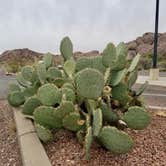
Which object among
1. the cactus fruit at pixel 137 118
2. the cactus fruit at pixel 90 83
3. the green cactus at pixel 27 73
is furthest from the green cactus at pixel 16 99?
the cactus fruit at pixel 137 118

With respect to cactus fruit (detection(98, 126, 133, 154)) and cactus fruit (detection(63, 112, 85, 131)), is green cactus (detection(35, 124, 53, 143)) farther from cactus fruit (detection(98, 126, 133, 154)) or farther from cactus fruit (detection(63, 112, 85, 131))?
cactus fruit (detection(98, 126, 133, 154))

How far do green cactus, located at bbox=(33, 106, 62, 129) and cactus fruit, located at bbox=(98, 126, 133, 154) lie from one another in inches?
32.5

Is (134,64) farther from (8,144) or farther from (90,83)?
(8,144)

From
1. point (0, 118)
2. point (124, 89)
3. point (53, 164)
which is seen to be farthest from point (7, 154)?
point (0, 118)

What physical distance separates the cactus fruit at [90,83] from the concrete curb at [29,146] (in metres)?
0.85

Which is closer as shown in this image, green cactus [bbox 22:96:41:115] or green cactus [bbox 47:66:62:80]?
green cactus [bbox 22:96:41:115]

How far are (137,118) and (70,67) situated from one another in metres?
1.44

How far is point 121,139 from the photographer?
4758 millimetres

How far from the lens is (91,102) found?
548cm

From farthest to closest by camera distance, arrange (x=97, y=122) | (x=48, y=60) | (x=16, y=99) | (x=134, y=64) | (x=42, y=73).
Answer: (x=16, y=99) → (x=48, y=60) → (x=42, y=73) → (x=134, y=64) → (x=97, y=122)

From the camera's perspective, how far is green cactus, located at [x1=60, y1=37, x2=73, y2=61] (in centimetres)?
684

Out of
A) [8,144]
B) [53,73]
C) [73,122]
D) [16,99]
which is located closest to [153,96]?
[16,99]

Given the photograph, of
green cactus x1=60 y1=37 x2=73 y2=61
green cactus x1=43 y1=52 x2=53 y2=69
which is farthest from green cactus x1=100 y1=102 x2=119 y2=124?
green cactus x1=43 y1=52 x2=53 y2=69

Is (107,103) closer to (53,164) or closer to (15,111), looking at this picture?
(53,164)
